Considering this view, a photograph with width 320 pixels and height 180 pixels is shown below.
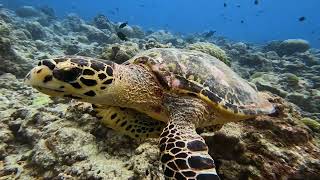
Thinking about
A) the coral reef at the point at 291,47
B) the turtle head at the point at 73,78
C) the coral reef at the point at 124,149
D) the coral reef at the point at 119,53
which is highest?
the coral reef at the point at 291,47

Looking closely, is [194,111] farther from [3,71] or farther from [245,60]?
[245,60]

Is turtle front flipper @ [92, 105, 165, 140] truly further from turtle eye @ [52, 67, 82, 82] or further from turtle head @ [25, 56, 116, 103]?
turtle eye @ [52, 67, 82, 82]

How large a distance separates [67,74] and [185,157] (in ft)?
4.35

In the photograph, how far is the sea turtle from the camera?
2705 mm

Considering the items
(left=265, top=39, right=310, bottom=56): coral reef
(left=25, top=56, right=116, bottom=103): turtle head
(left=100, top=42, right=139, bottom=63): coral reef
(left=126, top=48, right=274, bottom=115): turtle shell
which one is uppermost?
(left=265, top=39, right=310, bottom=56): coral reef

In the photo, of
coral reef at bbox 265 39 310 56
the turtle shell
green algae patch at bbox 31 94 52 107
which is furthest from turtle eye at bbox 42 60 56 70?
coral reef at bbox 265 39 310 56

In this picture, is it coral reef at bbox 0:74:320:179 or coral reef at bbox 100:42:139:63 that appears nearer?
coral reef at bbox 0:74:320:179

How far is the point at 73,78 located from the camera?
277cm

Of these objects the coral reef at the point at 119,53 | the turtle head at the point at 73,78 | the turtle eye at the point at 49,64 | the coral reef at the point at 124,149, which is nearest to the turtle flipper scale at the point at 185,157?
the coral reef at the point at 124,149

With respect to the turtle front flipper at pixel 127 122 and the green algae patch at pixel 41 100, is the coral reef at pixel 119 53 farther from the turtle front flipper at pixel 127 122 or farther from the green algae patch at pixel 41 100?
the turtle front flipper at pixel 127 122

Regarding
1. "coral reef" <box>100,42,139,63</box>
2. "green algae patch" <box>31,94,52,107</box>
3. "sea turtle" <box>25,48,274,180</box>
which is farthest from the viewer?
"coral reef" <box>100,42,139,63</box>

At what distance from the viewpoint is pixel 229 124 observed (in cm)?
380

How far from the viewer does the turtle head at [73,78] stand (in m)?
2.72

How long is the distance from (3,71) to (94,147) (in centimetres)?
462
